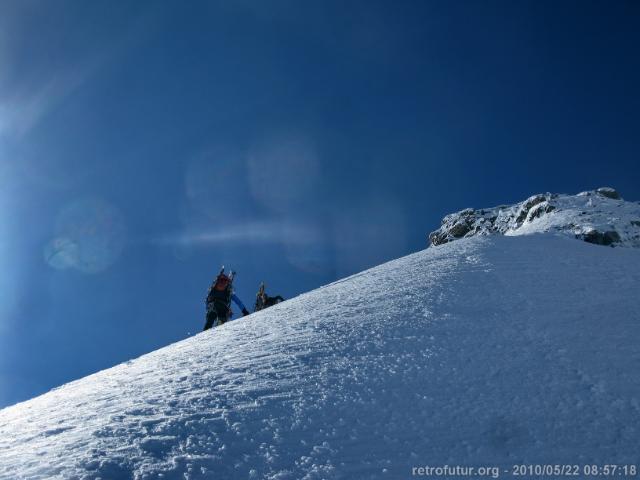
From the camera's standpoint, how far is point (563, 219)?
18.5m

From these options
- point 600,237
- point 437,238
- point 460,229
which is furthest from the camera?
point 437,238

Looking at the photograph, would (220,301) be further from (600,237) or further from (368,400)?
(600,237)

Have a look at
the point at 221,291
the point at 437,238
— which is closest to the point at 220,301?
the point at 221,291

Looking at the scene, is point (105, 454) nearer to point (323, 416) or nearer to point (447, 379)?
point (323, 416)

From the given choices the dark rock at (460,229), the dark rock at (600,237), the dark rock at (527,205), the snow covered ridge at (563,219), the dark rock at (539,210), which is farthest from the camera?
the dark rock at (460,229)

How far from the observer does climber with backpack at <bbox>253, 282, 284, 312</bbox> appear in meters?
18.5

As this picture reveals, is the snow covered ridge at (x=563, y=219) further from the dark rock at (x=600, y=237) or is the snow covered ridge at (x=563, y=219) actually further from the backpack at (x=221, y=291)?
the backpack at (x=221, y=291)

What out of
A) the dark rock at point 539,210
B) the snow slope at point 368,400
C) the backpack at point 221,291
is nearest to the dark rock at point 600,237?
the dark rock at point 539,210

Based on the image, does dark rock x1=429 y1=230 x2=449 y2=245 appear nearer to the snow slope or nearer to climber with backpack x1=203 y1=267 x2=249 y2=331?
climber with backpack x1=203 y1=267 x2=249 y2=331

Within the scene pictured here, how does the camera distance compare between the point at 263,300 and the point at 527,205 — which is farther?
the point at 527,205

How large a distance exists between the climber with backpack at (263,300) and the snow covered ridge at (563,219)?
9.06 meters

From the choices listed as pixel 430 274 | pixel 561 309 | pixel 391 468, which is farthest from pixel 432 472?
pixel 430 274

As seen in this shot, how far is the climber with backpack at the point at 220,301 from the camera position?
51.3 feet

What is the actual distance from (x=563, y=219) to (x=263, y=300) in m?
11.5
